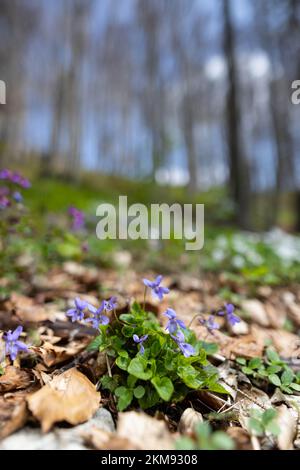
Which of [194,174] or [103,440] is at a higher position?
[194,174]

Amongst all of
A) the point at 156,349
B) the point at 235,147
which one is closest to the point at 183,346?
the point at 156,349

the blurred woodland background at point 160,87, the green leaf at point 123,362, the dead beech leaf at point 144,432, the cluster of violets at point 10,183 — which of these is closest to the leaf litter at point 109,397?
the dead beech leaf at point 144,432

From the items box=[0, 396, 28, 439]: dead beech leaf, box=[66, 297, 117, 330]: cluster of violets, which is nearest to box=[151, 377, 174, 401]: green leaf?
box=[66, 297, 117, 330]: cluster of violets

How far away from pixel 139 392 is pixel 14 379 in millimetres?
432

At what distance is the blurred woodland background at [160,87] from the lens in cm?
705

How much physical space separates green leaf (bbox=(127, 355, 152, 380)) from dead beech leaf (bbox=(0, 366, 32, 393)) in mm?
371

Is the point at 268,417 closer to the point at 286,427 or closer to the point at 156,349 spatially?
the point at 286,427

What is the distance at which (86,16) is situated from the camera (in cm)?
1272

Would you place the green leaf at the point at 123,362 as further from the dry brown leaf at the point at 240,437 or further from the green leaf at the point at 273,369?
the green leaf at the point at 273,369

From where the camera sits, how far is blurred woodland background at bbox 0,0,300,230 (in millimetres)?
7051

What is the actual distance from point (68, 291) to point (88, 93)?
26.4m

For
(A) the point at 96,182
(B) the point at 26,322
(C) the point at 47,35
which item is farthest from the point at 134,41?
(B) the point at 26,322

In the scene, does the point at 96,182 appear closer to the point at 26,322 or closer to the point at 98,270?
the point at 98,270

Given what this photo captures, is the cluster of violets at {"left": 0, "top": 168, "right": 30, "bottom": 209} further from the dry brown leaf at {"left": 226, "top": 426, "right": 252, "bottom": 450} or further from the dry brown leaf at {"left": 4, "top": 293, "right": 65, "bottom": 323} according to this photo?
the dry brown leaf at {"left": 226, "top": 426, "right": 252, "bottom": 450}
